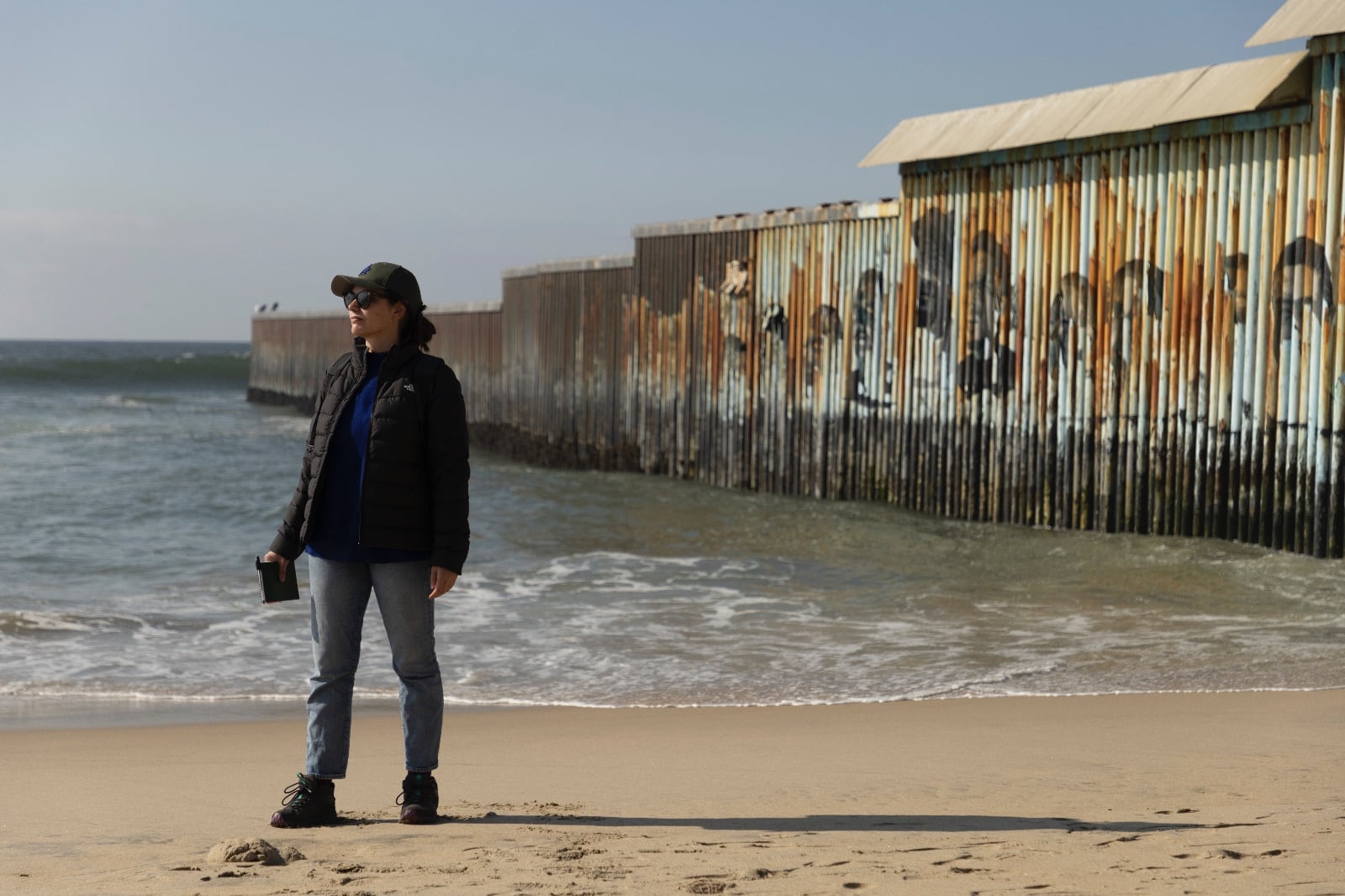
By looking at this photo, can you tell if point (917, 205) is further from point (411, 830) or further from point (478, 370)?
point (478, 370)

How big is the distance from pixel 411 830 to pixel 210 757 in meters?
1.65

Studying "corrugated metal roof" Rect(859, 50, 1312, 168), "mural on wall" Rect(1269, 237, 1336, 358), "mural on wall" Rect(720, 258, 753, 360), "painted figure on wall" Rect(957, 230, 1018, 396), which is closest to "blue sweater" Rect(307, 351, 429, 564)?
"mural on wall" Rect(1269, 237, 1336, 358)

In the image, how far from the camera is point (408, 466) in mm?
4480

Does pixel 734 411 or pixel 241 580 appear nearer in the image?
pixel 241 580

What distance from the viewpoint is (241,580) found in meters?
11.7

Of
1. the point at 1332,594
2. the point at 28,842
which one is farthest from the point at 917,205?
the point at 28,842

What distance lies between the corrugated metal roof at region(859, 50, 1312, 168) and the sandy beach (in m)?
6.23

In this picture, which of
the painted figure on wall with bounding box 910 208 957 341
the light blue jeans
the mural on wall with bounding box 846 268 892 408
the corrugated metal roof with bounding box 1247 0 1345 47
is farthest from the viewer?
the mural on wall with bounding box 846 268 892 408

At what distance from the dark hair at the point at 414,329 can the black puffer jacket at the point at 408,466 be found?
56mm

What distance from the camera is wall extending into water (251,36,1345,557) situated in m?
11.2

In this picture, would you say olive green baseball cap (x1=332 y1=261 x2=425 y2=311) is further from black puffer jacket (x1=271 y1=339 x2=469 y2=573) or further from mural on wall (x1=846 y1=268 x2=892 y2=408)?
mural on wall (x1=846 y1=268 x2=892 y2=408)

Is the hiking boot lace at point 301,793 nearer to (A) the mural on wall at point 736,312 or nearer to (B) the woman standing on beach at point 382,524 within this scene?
(B) the woman standing on beach at point 382,524

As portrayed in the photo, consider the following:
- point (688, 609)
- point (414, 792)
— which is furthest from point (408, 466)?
point (688, 609)

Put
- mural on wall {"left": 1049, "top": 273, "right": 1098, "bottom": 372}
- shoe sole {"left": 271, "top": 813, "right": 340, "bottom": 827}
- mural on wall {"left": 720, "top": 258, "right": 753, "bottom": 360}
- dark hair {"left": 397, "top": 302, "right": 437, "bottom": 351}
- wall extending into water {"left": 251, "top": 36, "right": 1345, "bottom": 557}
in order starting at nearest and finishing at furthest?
shoe sole {"left": 271, "top": 813, "right": 340, "bottom": 827} < dark hair {"left": 397, "top": 302, "right": 437, "bottom": 351} < wall extending into water {"left": 251, "top": 36, "right": 1345, "bottom": 557} < mural on wall {"left": 1049, "top": 273, "right": 1098, "bottom": 372} < mural on wall {"left": 720, "top": 258, "right": 753, "bottom": 360}
